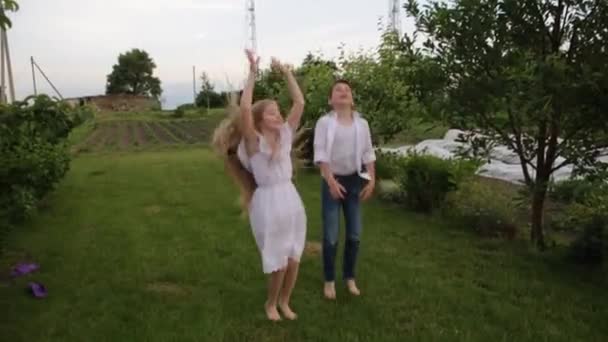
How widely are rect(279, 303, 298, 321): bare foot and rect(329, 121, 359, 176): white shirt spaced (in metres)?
1.04

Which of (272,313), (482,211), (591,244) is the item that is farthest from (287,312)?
(482,211)

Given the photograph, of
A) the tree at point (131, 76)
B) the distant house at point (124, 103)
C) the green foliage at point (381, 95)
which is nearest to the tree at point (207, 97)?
the distant house at point (124, 103)

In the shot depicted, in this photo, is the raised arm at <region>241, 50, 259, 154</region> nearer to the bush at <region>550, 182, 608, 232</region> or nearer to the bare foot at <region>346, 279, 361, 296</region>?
the bare foot at <region>346, 279, 361, 296</region>

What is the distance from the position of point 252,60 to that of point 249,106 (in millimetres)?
328

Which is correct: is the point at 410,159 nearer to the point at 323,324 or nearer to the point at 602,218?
the point at 602,218

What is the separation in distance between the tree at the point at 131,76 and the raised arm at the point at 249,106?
272 ft

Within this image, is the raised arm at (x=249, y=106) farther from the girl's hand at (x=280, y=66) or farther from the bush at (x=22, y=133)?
the bush at (x=22, y=133)

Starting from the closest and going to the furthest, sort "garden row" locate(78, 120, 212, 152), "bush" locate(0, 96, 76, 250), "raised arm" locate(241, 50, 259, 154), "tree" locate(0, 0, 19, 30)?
"tree" locate(0, 0, 19, 30) → "bush" locate(0, 96, 76, 250) → "raised arm" locate(241, 50, 259, 154) → "garden row" locate(78, 120, 212, 152)

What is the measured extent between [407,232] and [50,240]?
420 cm

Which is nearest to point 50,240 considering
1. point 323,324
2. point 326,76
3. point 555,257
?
point 323,324

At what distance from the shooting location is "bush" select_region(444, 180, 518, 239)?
23.6ft

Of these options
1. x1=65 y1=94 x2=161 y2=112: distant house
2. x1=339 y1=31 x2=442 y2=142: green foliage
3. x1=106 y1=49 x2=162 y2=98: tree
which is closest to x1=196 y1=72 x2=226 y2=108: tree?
x1=65 y1=94 x2=161 y2=112: distant house

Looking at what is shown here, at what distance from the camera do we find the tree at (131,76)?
84.4 m

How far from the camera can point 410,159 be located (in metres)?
9.28
